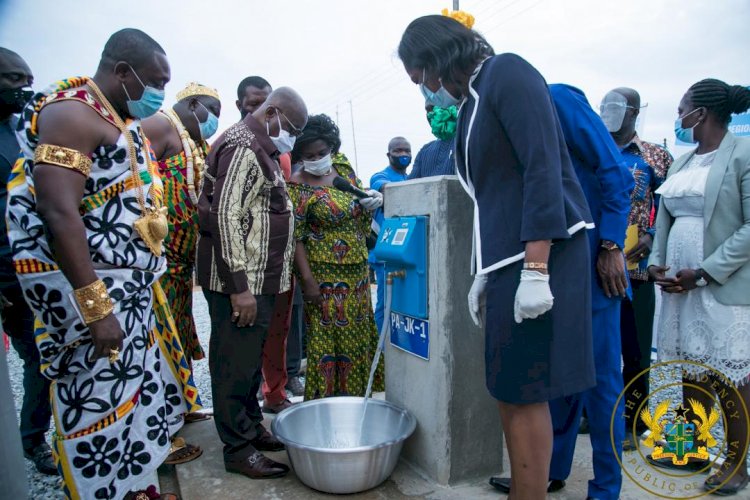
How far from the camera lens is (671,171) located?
291 centimetres

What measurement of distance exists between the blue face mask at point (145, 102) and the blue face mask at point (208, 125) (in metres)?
1.22

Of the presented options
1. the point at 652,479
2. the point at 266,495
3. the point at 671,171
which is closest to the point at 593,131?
the point at 671,171

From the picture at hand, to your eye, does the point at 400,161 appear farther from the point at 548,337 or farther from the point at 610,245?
the point at 548,337

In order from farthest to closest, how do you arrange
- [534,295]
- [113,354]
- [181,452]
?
[181,452]
[113,354]
[534,295]

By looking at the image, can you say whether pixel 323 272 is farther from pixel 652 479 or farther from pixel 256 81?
pixel 652 479

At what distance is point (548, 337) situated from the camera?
1.69 meters

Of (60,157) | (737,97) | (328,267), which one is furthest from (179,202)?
(737,97)

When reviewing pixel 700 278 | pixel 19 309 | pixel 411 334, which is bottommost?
pixel 411 334

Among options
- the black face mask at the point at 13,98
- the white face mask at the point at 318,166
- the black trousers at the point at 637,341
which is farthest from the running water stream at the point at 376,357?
the black face mask at the point at 13,98

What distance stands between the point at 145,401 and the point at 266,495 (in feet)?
2.43

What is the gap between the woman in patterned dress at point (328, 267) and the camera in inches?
134

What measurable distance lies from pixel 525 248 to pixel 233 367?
1.66 meters

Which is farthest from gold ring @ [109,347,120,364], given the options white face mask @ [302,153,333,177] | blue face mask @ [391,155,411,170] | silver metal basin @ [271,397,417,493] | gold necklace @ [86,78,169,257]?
blue face mask @ [391,155,411,170]

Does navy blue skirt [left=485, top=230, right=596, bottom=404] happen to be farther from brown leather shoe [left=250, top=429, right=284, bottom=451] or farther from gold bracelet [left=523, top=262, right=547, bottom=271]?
brown leather shoe [left=250, top=429, right=284, bottom=451]
